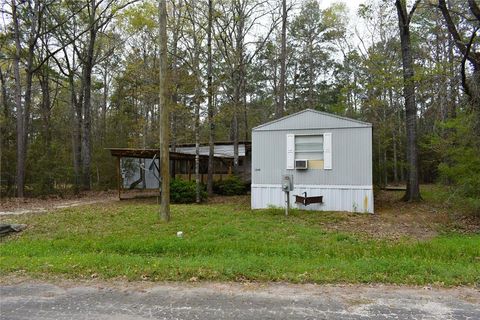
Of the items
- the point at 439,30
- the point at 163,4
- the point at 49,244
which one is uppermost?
the point at 439,30

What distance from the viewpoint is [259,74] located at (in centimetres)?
2747

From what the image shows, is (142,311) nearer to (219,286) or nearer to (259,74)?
(219,286)

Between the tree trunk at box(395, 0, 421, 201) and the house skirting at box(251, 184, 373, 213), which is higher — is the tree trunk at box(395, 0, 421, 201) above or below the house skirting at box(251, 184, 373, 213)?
above

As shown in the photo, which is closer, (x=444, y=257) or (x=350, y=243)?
(x=444, y=257)

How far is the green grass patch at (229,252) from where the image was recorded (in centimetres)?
475

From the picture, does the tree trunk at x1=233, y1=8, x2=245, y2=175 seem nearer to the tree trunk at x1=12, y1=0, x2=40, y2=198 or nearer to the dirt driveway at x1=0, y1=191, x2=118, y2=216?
the dirt driveway at x1=0, y1=191, x2=118, y2=216

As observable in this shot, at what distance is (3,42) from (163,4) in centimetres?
1394

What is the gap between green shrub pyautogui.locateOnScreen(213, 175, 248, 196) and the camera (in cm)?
1705

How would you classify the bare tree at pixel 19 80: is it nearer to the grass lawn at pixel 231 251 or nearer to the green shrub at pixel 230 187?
the grass lawn at pixel 231 251

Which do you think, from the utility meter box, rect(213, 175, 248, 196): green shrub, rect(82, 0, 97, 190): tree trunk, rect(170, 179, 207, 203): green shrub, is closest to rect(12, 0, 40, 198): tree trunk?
rect(82, 0, 97, 190): tree trunk

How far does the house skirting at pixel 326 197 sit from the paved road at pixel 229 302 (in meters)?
6.77

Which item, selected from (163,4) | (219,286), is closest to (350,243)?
(219,286)

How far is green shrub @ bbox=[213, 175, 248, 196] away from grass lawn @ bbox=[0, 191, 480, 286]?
700 centimetres

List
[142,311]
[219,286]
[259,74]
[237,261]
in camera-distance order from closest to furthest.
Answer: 1. [142,311]
2. [219,286]
3. [237,261]
4. [259,74]
